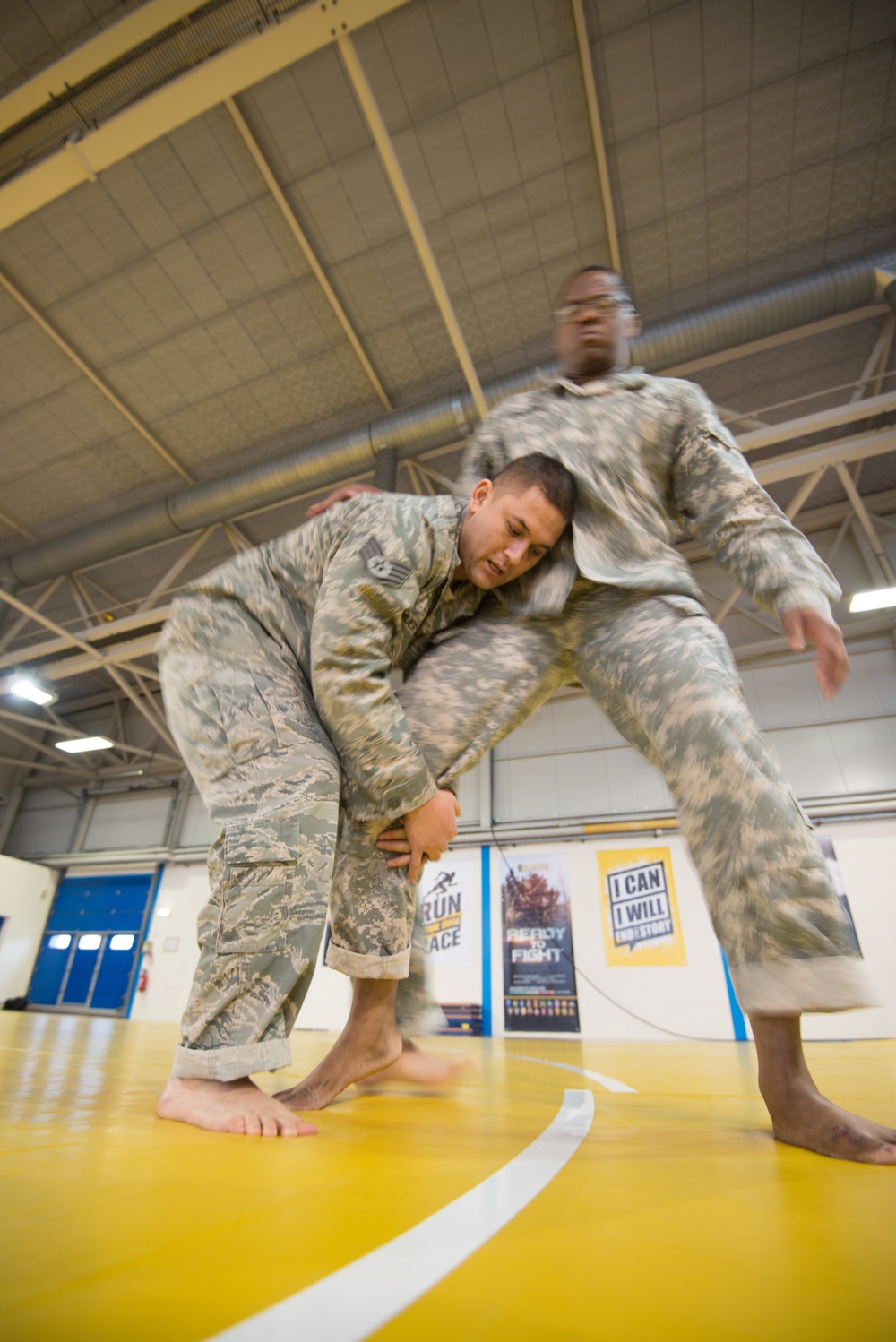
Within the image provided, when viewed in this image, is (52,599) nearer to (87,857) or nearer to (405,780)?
(87,857)

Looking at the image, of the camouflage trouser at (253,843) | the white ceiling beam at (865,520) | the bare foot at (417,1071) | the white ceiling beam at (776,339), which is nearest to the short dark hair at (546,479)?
the camouflage trouser at (253,843)

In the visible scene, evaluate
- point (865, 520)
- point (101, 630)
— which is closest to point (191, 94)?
point (101, 630)

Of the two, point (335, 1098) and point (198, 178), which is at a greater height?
point (198, 178)

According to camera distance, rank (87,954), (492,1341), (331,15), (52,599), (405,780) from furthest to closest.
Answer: (87,954) < (52,599) < (331,15) < (405,780) < (492,1341)

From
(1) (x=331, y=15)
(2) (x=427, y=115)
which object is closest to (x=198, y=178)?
(2) (x=427, y=115)

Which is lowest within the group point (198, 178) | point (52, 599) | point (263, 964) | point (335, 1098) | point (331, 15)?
point (335, 1098)

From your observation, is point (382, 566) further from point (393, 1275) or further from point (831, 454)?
point (831, 454)

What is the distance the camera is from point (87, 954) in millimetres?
9977

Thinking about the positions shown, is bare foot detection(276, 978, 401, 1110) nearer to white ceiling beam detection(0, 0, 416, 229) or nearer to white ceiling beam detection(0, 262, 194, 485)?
white ceiling beam detection(0, 0, 416, 229)

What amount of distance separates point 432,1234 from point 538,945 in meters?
7.52

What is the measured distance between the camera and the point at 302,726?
3.33 feet

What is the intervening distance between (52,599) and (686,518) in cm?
919

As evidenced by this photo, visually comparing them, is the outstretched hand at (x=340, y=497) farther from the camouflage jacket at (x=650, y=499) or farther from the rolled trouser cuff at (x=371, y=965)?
the rolled trouser cuff at (x=371, y=965)

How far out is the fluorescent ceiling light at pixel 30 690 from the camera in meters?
7.14
